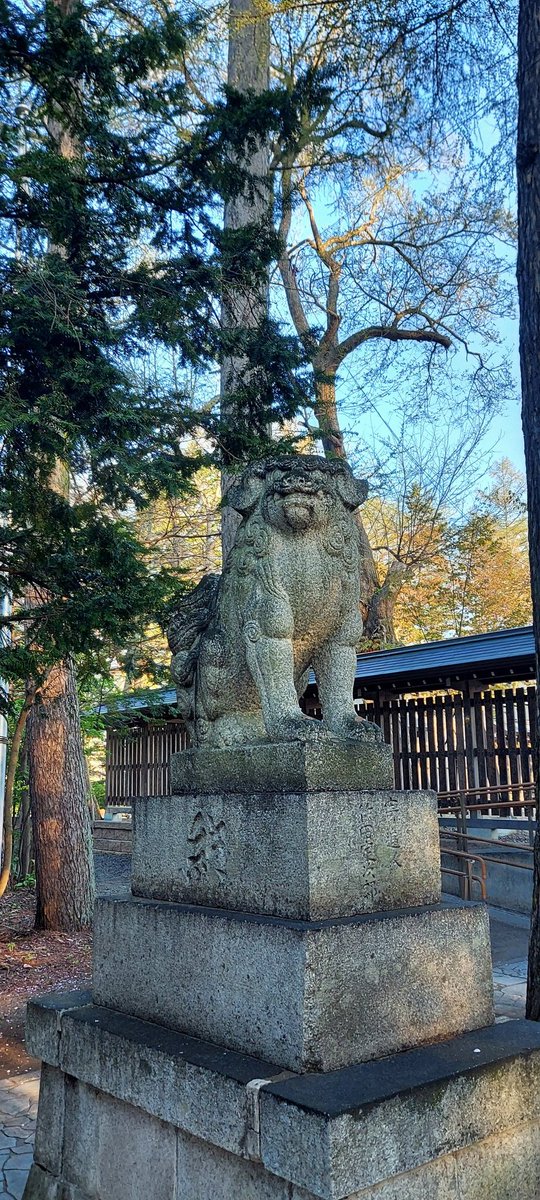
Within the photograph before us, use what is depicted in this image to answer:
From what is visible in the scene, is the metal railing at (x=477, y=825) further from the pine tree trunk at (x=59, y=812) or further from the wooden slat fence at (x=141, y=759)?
the wooden slat fence at (x=141, y=759)

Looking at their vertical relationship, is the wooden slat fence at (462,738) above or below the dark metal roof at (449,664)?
below

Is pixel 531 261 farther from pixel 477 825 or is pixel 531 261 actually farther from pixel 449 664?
pixel 477 825

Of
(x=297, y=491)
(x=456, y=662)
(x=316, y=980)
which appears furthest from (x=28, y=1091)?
(x=456, y=662)

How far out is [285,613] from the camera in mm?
3236

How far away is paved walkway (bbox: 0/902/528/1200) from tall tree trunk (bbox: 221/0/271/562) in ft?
14.9

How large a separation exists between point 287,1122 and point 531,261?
4671 millimetres

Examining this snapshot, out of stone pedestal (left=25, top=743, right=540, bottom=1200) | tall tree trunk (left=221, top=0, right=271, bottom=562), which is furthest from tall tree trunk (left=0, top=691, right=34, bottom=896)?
stone pedestal (left=25, top=743, right=540, bottom=1200)

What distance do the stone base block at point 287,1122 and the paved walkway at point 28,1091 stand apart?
0.58 metres

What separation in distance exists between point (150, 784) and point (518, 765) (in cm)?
839

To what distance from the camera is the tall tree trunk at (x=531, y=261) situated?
4871mm

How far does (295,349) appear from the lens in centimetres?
707

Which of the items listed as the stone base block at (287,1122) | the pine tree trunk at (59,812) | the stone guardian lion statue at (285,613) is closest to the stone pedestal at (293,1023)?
the stone base block at (287,1122)

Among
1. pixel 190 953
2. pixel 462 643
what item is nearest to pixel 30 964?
pixel 190 953

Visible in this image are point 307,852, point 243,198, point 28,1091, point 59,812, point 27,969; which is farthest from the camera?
point 59,812
